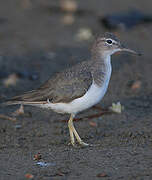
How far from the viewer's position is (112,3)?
54.9 ft

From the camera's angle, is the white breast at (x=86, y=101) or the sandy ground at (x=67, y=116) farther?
the white breast at (x=86, y=101)

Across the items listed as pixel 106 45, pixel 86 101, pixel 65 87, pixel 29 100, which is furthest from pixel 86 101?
pixel 106 45

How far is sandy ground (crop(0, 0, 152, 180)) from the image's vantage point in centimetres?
663

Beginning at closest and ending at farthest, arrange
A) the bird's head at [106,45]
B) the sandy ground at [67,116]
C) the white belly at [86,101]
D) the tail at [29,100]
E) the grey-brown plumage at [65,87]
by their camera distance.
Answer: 1. the sandy ground at [67,116]
2. the white belly at [86,101]
3. the grey-brown plumage at [65,87]
4. the tail at [29,100]
5. the bird's head at [106,45]

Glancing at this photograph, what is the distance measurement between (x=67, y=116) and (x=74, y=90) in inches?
62.4

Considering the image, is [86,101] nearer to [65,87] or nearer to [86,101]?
[86,101]

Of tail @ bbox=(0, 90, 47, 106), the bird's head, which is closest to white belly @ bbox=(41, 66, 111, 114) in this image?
tail @ bbox=(0, 90, 47, 106)

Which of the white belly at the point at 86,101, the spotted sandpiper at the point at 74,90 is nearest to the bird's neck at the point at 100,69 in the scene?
the spotted sandpiper at the point at 74,90

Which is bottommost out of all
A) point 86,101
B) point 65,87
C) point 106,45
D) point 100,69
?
point 86,101

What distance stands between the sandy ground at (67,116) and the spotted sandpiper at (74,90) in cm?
60

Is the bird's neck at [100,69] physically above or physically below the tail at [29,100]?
above

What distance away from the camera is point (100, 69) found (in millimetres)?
7922

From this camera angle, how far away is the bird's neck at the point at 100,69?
7.73 m

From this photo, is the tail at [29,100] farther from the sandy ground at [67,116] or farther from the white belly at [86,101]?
the sandy ground at [67,116]
